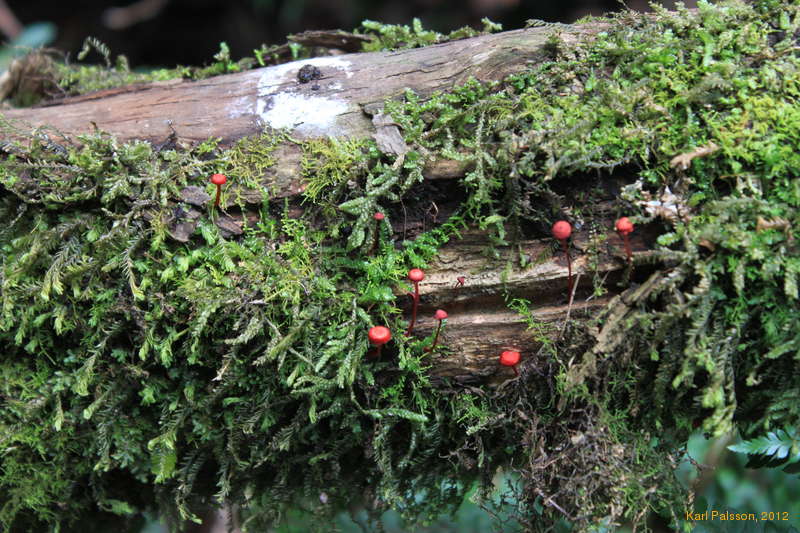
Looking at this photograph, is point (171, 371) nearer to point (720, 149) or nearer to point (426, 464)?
point (426, 464)

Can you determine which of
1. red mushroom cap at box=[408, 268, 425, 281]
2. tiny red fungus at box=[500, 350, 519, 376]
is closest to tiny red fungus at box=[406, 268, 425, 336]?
red mushroom cap at box=[408, 268, 425, 281]

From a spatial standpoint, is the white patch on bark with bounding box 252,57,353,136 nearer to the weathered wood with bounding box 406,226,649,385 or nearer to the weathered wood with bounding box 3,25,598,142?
the weathered wood with bounding box 3,25,598,142

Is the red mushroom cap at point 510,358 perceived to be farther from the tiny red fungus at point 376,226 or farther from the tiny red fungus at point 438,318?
the tiny red fungus at point 376,226

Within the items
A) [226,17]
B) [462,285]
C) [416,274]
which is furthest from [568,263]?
[226,17]

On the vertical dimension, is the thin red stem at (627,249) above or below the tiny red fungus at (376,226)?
below

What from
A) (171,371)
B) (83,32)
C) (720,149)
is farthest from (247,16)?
(720,149)

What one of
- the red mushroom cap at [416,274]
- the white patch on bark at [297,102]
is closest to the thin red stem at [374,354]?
the red mushroom cap at [416,274]
